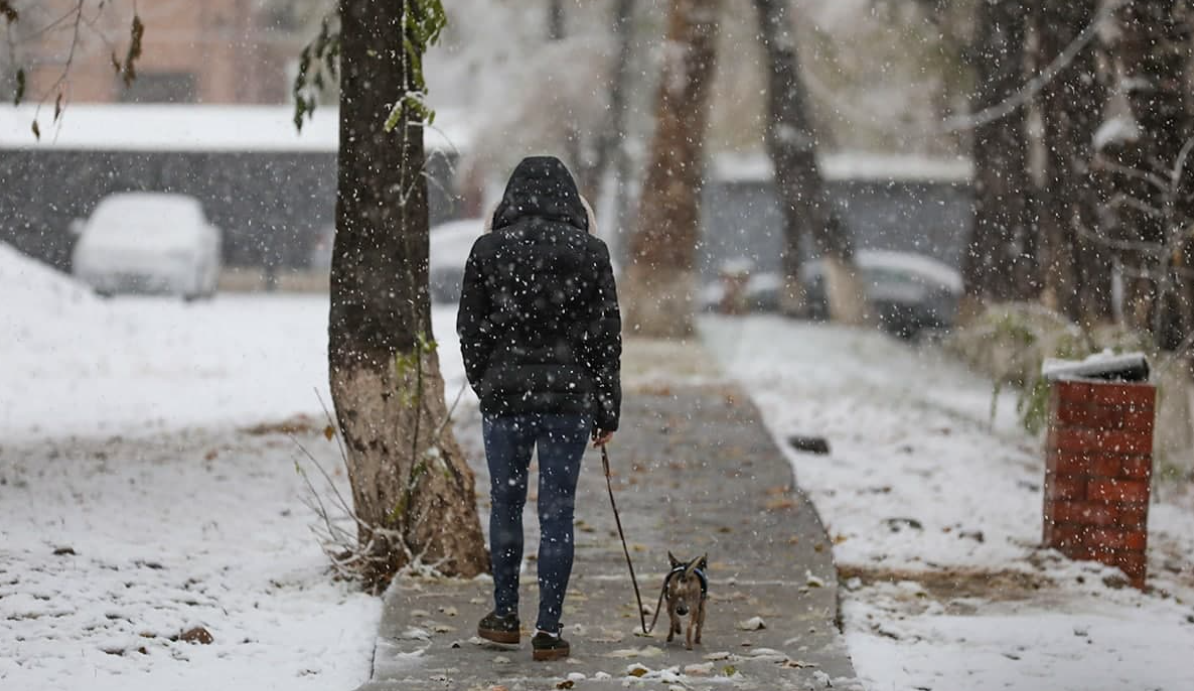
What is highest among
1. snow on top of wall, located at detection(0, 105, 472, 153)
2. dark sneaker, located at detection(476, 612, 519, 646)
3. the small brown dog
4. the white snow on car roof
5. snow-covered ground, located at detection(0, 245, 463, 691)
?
snow on top of wall, located at detection(0, 105, 472, 153)

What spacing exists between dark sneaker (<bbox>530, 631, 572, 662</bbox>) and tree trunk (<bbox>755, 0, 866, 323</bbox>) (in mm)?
20122

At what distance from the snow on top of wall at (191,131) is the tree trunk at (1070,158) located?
2113cm

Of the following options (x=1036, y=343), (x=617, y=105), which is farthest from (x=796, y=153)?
(x=1036, y=343)

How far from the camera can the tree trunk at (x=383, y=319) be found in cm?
804

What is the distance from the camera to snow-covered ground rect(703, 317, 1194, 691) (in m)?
6.89

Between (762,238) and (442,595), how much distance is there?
36866 mm

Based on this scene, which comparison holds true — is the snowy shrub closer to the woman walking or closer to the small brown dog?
the small brown dog

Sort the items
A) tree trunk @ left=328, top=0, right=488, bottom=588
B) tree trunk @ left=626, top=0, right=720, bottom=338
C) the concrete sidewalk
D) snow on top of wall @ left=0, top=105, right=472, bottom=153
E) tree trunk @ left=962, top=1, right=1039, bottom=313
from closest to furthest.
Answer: the concrete sidewalk → tree trunk @ left=328, top=0, right=488, bottom=588 → tree trunk @ left=962, top=1, right=1039, bottom=313 → tree trunk @ left=626, top=0, right=720, bottom=338 → snow on top of wall @ left=0, top=105, right=472, bottom=153

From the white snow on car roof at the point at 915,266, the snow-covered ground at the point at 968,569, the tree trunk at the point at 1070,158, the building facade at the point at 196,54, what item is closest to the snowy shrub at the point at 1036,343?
the tree trunk at the point at 1070,158

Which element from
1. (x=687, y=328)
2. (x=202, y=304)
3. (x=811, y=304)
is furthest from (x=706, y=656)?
(x=811, y=304)

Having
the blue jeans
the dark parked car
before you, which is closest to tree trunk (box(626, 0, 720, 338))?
the dark parked car

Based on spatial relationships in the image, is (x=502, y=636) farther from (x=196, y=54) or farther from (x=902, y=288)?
(x=196, y=54)

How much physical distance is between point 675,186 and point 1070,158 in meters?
8.91

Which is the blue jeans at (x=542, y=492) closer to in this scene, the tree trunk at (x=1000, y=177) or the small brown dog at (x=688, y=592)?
the small brown dog at (x=688, y=592)
